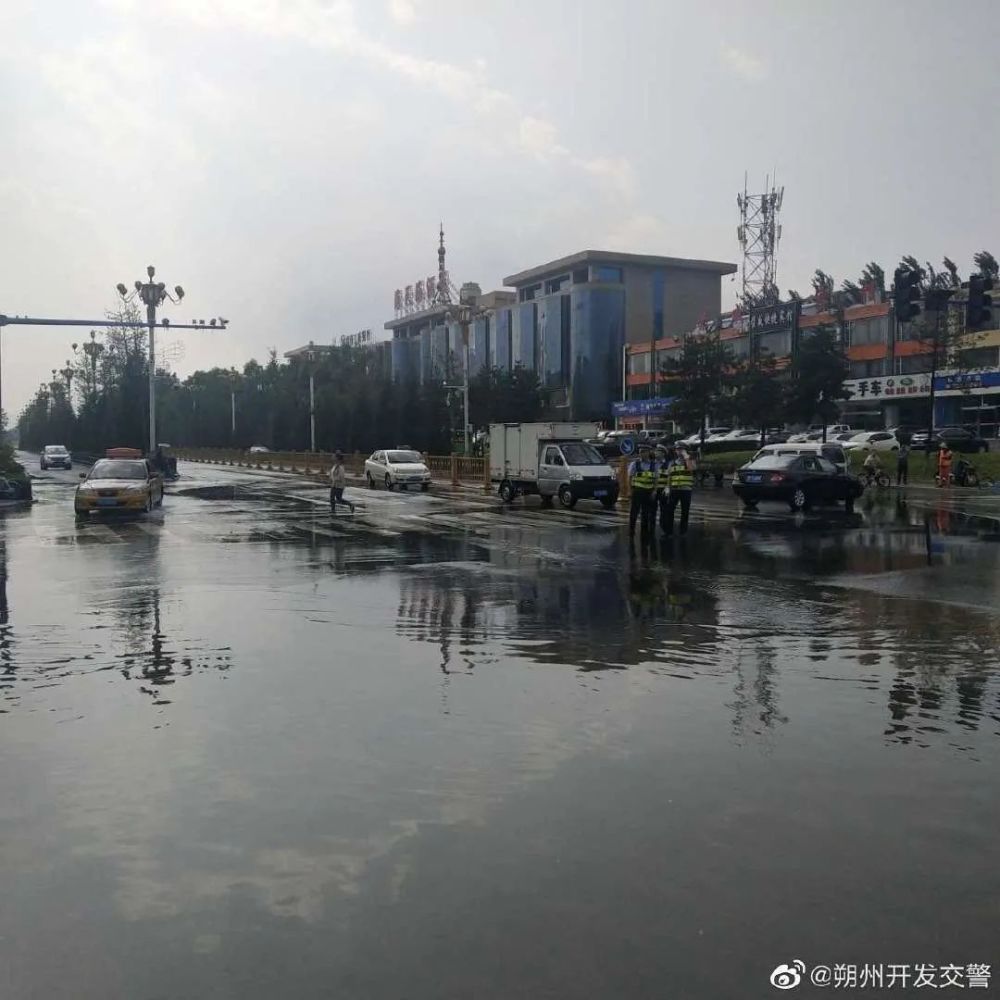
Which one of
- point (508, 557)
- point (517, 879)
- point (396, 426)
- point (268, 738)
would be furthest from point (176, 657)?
point (396, 426)

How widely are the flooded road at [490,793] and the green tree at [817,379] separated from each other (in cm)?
4190

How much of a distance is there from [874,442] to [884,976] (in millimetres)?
52960

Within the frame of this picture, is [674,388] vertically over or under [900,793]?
over

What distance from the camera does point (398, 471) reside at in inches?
1576

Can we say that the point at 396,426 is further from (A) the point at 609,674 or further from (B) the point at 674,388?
(A) the point at 609,674

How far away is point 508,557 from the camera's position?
16.2m

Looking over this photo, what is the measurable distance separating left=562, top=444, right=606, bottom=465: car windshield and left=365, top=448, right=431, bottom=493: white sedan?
11253 millimetres

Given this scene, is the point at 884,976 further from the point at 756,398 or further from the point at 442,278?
the point at 442,278

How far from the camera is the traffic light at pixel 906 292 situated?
23812 mm

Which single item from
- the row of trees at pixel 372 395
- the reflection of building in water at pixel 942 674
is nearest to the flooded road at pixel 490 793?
the reflection of building in water at pixel 942 674

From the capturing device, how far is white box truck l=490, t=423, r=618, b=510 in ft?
90.4

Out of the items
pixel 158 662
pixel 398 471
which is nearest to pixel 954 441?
pixel 398 471

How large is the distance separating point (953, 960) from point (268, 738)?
3879 millimetres

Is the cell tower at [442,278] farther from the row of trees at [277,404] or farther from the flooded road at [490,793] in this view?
the flooded road at [490,793]
